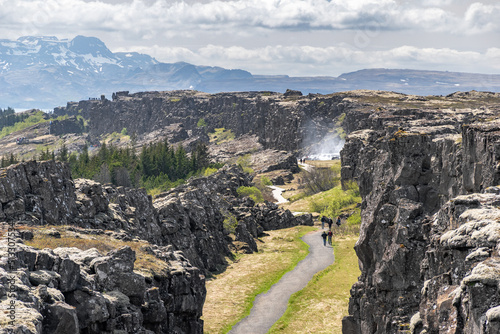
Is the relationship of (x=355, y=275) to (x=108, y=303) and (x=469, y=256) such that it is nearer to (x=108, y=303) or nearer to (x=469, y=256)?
(x=108, y=303)

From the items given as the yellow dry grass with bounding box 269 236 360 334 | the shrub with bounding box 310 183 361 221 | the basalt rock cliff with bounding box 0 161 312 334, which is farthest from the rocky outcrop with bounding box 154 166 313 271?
the yellow dry grass with bounding box 269 236 360 334

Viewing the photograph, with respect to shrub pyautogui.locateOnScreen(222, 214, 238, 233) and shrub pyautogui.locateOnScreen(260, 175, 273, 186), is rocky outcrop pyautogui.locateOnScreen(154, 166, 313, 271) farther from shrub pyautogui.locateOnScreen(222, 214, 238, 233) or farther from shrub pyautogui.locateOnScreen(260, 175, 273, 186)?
shrub pyautogui.locateOnScreen(260, 175, 273, 186)

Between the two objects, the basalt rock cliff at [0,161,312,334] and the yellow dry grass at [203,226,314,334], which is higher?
the basalt rock cliff at [0,161,312,334]

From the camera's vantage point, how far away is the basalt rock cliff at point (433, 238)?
1773cm

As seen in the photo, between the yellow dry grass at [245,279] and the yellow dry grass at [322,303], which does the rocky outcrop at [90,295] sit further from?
the yellow dry grass at [322,303]

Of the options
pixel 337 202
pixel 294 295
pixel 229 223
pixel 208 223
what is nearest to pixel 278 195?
pixel 337 202

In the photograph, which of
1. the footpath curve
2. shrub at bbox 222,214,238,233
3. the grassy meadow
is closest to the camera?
the footpath curve

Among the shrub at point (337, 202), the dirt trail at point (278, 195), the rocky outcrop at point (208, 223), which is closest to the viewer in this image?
the rocky outcrop at point (208, 223)

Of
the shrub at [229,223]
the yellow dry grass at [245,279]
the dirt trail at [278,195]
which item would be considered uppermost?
the shrub at [229,223]

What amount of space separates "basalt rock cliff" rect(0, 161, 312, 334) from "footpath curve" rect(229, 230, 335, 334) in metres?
9.14

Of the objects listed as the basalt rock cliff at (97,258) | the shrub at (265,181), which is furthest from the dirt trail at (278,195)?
the basalt rock cliff at (97,258)

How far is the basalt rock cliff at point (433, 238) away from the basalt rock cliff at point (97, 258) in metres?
14.3

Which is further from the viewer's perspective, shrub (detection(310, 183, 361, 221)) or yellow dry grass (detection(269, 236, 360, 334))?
shrub (detection(310, 183, 361, 221))

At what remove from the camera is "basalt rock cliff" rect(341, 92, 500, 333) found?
698 inches
